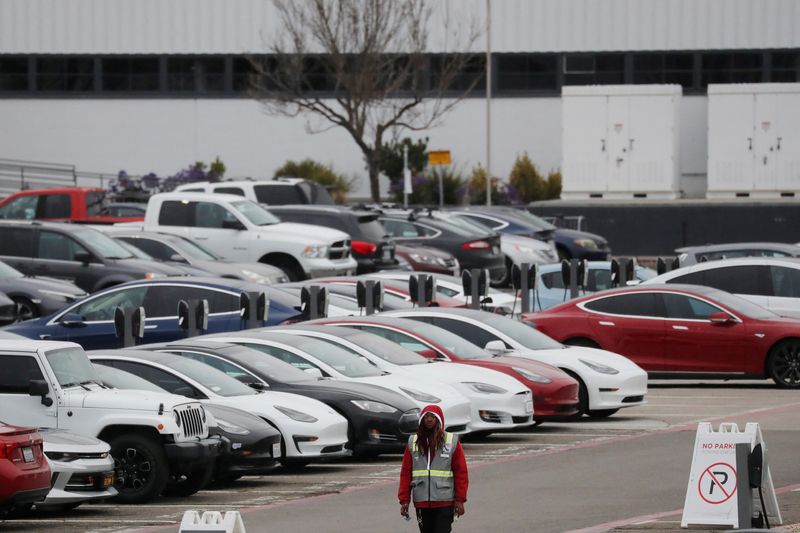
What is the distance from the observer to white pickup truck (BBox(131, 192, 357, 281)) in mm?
29078

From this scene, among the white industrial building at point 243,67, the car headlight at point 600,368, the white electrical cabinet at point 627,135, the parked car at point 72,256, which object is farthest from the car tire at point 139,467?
the white industrial building at point 243,67

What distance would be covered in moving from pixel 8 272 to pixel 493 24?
32.4 meters

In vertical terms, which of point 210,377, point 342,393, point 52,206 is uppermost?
point 52,206

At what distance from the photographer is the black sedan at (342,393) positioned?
16078 mm

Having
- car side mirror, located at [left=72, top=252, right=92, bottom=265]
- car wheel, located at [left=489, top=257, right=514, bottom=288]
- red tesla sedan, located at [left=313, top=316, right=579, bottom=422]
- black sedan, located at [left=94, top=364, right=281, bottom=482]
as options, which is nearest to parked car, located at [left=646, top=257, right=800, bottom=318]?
red tesla sedan, located at [left=313, top=316, right=579, bottom=422]

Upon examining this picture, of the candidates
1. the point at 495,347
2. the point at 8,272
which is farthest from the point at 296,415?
the point at 8,272

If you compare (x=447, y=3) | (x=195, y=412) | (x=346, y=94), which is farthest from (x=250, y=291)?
(x=447, y=3)

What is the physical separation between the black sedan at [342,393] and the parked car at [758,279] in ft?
29.6

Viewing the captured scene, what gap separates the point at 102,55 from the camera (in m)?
56.3

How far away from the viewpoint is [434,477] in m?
9.67

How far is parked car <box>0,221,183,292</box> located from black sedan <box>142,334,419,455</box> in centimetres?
905

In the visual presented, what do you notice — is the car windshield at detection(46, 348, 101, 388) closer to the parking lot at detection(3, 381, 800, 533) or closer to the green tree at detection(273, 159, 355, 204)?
the parking lot at detection(3, 381, 800, 533)

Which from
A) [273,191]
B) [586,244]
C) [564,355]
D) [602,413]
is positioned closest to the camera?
[564,355]

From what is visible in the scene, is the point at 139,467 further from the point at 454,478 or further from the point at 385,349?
the point at 454,478
